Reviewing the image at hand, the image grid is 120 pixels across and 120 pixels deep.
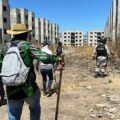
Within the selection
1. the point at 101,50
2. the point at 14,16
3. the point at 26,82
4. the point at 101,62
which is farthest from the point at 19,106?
the point at 14,16

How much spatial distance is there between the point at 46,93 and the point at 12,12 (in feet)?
247

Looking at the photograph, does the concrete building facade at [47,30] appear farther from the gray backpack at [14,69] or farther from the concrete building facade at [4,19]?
the gray backpack at [14,69]

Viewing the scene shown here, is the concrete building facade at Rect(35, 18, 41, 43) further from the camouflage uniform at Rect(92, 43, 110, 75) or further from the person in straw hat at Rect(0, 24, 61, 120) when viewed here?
the person in straw hat at Rect(0, 24, 61, 120)

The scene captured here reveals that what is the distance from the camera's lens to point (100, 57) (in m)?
12.3

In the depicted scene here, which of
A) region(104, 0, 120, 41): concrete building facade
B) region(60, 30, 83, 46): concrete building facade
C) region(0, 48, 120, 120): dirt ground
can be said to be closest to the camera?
region(0, 48, 120, 120): dirt ground

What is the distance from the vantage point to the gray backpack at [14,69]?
408cm

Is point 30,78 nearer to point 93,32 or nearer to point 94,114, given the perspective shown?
point 94,114

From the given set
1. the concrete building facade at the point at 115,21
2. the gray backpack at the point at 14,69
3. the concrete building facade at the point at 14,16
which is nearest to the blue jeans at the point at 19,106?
the gray backpack at the point at 14,69

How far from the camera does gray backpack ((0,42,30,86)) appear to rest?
4078 millimetres

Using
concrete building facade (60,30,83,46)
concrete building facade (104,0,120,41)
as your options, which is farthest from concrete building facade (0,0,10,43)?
concrete building facade (60,30,83,46)

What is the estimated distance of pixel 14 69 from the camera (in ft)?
13.4

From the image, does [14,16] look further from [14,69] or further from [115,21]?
[14,69]

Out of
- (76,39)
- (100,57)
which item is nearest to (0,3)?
(100,57)

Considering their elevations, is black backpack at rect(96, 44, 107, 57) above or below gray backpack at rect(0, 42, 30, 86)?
above
